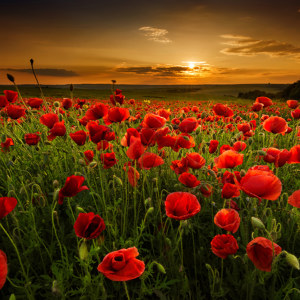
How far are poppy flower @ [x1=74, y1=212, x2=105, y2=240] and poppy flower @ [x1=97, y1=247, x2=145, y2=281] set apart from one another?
0.21 m

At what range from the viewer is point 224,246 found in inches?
48.2

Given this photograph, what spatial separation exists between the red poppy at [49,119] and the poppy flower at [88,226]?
148 centimetres

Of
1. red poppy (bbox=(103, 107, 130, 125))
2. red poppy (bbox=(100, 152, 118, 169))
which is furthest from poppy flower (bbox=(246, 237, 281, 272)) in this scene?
red poppy (bbox=(103, 107, 130, 125))

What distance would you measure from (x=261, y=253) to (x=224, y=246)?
7.1 inches

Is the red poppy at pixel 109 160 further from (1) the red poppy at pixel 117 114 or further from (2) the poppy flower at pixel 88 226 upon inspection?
(2) the poppy flower at pixel 88 226

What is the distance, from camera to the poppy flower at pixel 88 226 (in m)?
1.13

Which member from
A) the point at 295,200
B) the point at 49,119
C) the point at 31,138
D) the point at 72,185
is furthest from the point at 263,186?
the point at 31,138

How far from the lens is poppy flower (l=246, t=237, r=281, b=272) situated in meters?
1.08

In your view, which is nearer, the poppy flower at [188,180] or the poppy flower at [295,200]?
the poppy flower at [295,200]

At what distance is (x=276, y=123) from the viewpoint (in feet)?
7.91

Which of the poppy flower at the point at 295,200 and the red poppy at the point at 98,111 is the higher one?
the red poppy at the point at 98,111

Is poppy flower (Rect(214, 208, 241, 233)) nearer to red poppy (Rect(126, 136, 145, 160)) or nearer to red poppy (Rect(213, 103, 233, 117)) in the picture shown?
red poppy (Rect(126, 136, 145, 160))

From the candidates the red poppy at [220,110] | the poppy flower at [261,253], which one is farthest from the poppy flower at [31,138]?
the red poppy at [220,110]

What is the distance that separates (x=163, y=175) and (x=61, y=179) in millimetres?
1139
